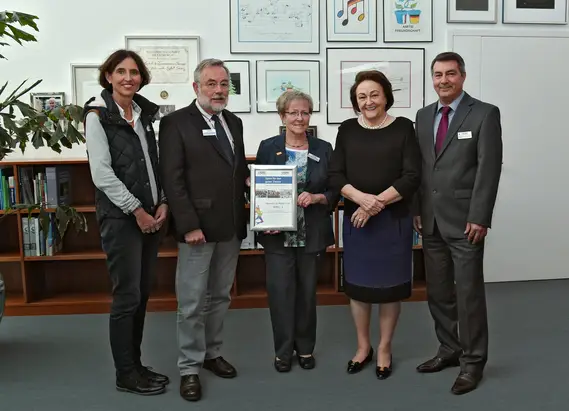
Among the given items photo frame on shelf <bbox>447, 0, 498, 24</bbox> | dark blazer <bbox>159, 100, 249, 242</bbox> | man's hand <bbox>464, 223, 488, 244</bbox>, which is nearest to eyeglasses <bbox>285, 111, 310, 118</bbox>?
→ dark blazer <bbox>159, 100, 249, 242</bbox>

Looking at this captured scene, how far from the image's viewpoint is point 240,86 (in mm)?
4480

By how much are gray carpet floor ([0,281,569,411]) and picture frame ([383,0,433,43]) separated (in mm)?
2238

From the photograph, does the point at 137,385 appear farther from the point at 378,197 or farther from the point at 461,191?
the point at 461,191

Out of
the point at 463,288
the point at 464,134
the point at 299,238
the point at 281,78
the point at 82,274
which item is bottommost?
the point at 82,274

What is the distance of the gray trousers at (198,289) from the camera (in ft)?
8.96

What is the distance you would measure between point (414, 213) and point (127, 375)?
1.74m

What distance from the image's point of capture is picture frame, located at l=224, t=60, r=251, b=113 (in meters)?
4.46

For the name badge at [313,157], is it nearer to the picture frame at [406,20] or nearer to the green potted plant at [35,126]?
the green potted plant at [35,126]

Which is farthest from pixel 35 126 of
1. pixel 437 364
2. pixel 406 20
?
pixel 406 20

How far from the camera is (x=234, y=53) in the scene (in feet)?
Result: 14.6

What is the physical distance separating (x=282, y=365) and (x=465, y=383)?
0.96 m

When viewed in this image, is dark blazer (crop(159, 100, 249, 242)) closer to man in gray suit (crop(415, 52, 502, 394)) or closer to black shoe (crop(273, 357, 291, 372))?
black shoe (crop(273, 357, 291, 372))

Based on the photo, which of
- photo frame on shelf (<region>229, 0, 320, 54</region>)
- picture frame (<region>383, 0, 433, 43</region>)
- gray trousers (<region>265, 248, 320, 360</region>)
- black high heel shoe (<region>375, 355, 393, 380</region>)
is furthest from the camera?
picture frame (<region>383, 0, 433, 43</region>)

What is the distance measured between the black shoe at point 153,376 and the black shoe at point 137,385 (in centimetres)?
5
